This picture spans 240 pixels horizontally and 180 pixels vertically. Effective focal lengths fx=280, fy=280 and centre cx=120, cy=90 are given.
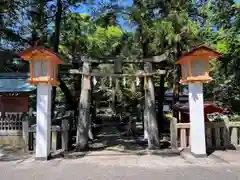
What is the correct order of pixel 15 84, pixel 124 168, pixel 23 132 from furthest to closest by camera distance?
pixel 15 84
pixel 23 132
pixel 124 168

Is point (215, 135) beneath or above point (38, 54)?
beneath

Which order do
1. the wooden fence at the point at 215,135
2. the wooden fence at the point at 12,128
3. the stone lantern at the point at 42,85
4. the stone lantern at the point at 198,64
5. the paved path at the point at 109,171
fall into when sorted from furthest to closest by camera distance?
the wooden fence at the point at 12,128, the wooden fence at the point at 215,135, the stone lantern at the point at 198,64, the stone lantern at the point at 42,85, the paved path at the point at 109,171

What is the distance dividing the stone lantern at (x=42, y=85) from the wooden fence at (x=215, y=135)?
4.18 metres

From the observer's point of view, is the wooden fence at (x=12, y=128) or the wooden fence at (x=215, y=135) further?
the wooden fence at (x=12, y=128)

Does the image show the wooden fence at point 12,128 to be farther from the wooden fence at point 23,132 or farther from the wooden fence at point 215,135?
Result: the wooden fence at point 215,135

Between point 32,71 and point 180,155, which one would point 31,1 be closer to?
point 32,71

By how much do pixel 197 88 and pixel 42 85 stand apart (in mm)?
4801

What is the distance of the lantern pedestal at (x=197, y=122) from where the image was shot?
848 centimetres

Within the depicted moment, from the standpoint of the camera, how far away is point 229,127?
31.8ft

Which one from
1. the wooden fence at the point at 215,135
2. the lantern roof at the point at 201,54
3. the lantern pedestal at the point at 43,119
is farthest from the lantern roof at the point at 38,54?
the wooden fence at the point at 215,135

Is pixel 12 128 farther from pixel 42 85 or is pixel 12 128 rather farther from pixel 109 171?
pixel 109 171

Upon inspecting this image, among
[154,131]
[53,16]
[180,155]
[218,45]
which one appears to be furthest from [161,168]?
[53,16]

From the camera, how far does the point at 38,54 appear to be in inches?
338

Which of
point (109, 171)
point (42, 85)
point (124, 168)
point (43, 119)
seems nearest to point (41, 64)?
point (42, 85)
